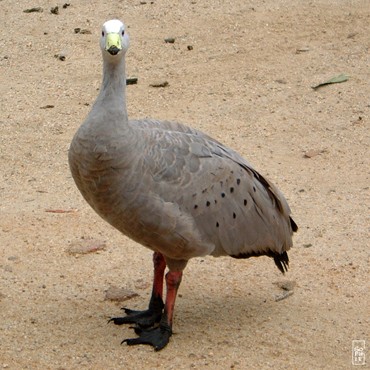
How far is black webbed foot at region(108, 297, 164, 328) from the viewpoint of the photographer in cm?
668

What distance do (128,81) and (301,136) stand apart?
2454 millimetres

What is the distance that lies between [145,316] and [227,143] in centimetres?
A: 346

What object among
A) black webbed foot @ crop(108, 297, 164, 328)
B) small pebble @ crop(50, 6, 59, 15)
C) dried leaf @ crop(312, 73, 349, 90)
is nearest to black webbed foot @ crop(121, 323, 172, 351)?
black webbed foot @ crop(108, 297, 164, 328)

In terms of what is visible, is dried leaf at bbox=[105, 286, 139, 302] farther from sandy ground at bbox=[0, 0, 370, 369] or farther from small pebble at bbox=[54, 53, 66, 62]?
small pebble at bbox=[54, 53, 66, 62]

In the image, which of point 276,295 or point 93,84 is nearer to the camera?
point 276,295

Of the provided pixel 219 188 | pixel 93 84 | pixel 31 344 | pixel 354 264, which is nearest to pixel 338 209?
pixel 354 264

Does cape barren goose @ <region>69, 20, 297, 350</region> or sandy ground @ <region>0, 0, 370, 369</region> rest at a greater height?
cape barren goose @ <region>69, 20, 297, 350</region>

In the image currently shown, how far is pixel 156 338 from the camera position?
638 centimetres

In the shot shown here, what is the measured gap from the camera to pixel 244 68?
11695 millimetres

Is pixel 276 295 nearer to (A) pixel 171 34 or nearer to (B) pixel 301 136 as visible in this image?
(B) pixel 301 136

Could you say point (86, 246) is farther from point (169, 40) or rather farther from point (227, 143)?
point (169, 40)

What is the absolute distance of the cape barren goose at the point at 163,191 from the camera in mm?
5988

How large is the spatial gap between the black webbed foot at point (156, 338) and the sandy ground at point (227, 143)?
0.20 feet

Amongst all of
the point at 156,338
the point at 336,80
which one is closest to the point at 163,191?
the point at 156,338
